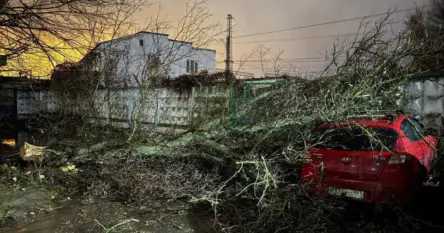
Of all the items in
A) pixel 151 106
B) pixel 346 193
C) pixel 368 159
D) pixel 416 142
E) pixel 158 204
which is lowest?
pixel 158 204

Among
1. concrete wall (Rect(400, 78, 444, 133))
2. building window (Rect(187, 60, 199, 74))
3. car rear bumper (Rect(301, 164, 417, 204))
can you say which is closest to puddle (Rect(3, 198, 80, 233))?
car rear bumper (Rect(301, 164, 417, 204))

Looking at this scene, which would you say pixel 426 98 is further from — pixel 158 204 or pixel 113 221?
pixel 113 221

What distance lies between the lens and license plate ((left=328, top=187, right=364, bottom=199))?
5072 millimetres

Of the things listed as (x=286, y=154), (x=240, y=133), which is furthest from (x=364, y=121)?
(x=240, y=133)

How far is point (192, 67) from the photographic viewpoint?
1460 centimetres

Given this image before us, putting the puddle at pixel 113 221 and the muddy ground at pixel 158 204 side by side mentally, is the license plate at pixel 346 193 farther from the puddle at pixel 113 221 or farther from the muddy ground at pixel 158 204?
the puddle at pixel 113 221

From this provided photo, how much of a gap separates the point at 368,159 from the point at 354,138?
43cm

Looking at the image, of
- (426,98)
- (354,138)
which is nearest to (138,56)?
(354,138)

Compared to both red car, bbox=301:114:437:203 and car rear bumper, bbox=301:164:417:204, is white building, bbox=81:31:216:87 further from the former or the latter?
car rear bumper, bbox=301:164:417:204

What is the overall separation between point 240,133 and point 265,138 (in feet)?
3.75

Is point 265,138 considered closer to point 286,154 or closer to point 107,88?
point 286,154

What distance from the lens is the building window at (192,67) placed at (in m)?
13.9

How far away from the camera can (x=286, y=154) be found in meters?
5.96

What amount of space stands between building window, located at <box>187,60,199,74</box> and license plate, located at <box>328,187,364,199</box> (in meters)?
9.32
